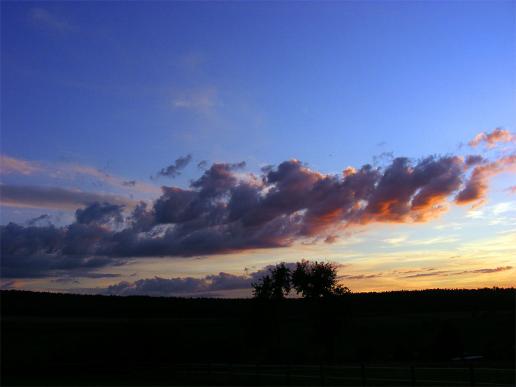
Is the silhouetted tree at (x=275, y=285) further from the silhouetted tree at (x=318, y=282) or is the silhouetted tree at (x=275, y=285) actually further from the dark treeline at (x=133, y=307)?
the dark treeline at (x=133, y=307)

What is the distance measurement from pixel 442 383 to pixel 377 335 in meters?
63.4

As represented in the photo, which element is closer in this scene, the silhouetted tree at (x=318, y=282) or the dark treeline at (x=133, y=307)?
the silhouetted tree at (x=318, y=282)

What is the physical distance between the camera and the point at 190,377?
44.5 meters

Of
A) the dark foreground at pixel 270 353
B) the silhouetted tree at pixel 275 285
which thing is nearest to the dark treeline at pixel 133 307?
the dark foreground at pixel 270 353

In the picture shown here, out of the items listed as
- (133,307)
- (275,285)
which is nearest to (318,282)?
(275,285)

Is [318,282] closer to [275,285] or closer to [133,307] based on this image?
[275,285]

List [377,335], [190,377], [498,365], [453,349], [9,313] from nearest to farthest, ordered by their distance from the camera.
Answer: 1. [190,377]
2. [498,365]
3. [453,349]
4. [377,335]
5. [9,313]

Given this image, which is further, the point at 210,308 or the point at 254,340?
the point at 210,308

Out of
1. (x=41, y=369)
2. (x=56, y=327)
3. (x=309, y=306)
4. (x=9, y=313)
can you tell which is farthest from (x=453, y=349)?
(x=9, y=313)

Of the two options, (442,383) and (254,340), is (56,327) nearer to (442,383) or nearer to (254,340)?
(254,340)

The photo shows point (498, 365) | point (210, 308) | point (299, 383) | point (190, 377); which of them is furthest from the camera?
point (210, 308)

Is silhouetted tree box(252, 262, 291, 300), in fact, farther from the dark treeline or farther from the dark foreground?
the dark treeline

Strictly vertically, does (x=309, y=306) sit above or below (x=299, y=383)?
above

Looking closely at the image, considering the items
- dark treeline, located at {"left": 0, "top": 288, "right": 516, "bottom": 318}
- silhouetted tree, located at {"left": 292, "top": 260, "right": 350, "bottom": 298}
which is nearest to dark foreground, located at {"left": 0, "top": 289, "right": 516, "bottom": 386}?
silhouetted tree, located at {"left": 292, "top": 260, "right": 350, "bottom": 298}
